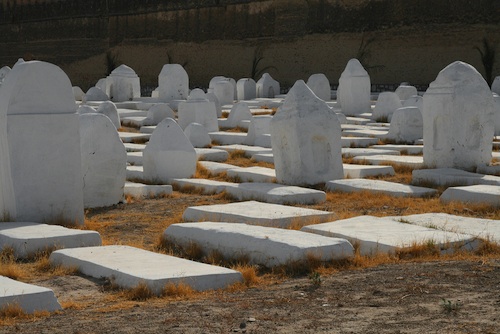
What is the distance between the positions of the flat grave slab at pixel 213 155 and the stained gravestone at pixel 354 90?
6.67m

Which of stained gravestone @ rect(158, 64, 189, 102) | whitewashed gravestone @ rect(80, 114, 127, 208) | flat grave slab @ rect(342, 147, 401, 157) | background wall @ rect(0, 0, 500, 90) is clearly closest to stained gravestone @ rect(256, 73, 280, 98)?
background wall @ rect(0, 0, 500, 90)

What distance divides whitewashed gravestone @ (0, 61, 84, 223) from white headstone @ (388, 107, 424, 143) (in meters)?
8.13

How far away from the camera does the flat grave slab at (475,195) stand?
Answer: 9.02 meters

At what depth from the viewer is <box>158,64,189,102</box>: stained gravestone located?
23156 mm

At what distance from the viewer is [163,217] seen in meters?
8.88

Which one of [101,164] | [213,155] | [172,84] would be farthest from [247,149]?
[172,84]

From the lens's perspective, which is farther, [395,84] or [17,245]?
[395,84]

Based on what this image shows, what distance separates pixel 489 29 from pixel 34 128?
65.0 feet

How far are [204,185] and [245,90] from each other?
15325 millimetres

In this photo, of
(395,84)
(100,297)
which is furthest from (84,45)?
(100,297)

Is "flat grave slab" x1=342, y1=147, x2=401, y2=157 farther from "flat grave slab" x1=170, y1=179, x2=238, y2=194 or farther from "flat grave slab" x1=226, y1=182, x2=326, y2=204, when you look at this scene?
"flat grave slab" x1=226, y1=182, x2=326, y2=204

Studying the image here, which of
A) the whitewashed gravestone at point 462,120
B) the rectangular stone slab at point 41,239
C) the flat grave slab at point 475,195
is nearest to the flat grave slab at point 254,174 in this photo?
the whitewashed gravestone at point 462,120

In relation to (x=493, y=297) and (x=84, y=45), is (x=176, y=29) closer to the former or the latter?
(x=84, y=45)

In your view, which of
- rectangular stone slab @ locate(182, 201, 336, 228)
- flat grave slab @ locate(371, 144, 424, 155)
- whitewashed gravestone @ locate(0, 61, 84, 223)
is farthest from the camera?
flat grave slab @ locate(371, 144, 424, 155)
